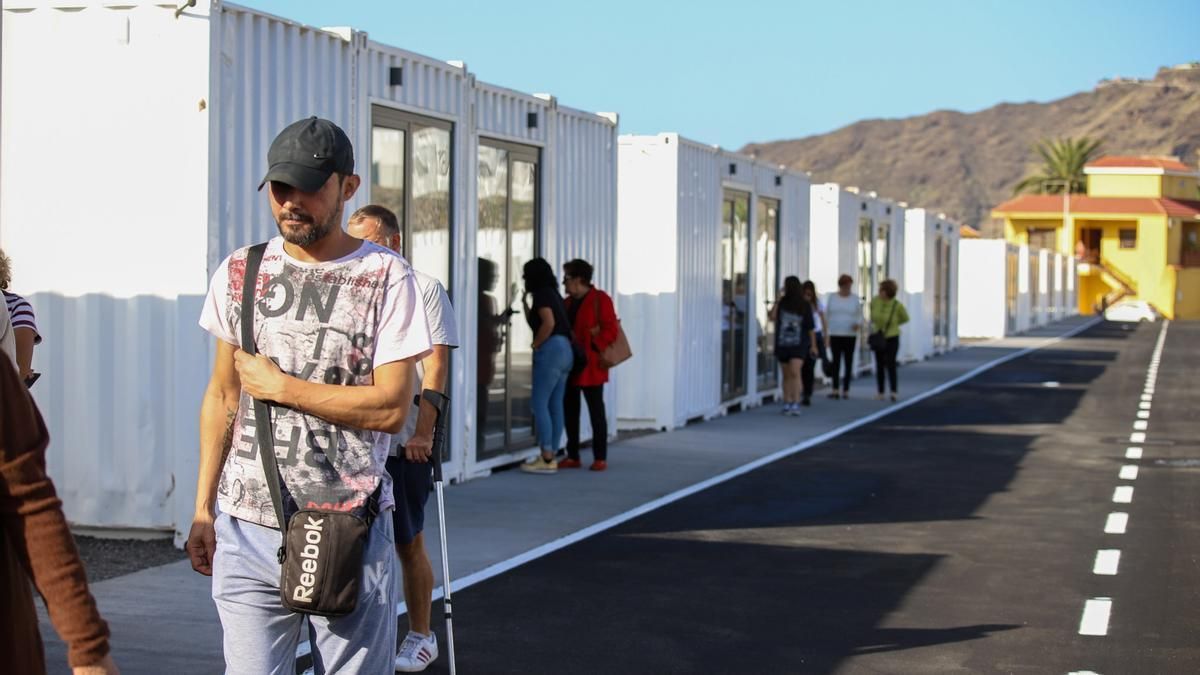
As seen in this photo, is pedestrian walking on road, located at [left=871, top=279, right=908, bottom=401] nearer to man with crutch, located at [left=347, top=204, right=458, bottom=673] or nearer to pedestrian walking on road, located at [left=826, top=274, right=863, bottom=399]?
pedestrian walking on road, located at [left=826, top=274, right=863, bottom=399]

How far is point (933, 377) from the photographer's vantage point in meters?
30.9

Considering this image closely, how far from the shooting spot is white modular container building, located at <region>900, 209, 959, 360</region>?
120 feet

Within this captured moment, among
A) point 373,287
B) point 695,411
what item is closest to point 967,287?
point 695,411

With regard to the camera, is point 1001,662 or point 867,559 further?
point 867,559

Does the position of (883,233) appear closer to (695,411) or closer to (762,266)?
(762,266)

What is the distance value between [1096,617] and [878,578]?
4.73 ft

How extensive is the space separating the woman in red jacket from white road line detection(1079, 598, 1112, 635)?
20.4 feet

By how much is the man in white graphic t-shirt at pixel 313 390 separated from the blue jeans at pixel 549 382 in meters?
9.54

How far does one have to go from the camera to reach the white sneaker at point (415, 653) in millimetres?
7184

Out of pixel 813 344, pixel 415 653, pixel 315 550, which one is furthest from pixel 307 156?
pixel 813 344

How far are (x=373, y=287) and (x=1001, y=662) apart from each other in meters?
4.44

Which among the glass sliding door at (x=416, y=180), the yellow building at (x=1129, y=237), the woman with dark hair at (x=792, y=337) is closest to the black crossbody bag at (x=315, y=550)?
the glass sliding door at (x=416, y=180)

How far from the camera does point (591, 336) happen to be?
14633 millimetres

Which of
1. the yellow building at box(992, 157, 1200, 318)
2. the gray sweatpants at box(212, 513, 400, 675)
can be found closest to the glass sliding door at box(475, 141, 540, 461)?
the gray sweatpants at box(212, 513, 400, 675)
